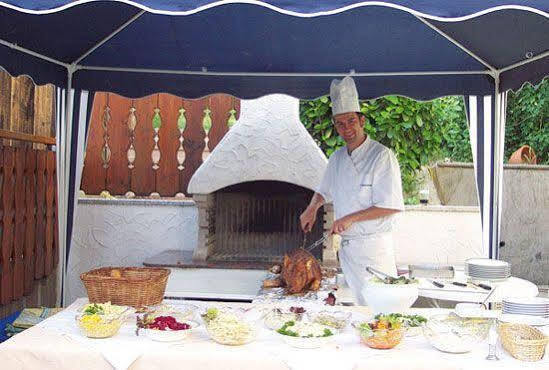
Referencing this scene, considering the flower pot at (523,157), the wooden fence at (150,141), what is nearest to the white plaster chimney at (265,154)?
the wooden fence at (150,141)

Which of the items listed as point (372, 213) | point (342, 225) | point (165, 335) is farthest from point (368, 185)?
point (165, 335)

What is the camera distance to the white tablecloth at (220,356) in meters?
2.28

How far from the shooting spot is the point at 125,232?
6039 millimetres

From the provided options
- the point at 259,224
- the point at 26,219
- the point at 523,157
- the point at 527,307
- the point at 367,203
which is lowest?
the point at 527,307

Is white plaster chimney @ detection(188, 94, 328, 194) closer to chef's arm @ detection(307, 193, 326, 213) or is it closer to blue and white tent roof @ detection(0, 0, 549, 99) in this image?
blue and white tent roof @ detection(0, 0, 549, 99)

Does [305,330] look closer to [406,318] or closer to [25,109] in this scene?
[406,318]

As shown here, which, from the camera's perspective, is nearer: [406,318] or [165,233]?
[406,318]

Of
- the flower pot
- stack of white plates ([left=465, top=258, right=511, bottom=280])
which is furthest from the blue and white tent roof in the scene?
the flower pot

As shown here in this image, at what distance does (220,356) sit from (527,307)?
127 cm

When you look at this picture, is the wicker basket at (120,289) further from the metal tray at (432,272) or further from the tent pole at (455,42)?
the tent pole at (455,42)

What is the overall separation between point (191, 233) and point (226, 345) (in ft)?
12.2

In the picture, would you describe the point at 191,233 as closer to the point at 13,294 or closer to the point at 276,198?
the point at 276,198

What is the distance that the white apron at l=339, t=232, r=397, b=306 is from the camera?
409cm

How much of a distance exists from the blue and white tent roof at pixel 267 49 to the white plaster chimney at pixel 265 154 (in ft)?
2.74
